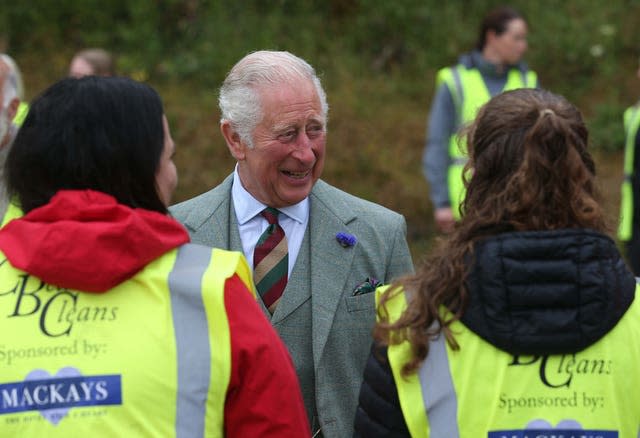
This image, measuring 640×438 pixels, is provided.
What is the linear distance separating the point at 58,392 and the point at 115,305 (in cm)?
22

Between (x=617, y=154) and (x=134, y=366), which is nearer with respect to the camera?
(x=134, y=366)

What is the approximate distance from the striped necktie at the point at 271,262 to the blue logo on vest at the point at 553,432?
1.13 metres

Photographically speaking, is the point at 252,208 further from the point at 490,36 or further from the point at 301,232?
the point at 490,36

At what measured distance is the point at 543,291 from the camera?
2.67 metres

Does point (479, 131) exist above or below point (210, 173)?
above

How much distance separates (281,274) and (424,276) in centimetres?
101

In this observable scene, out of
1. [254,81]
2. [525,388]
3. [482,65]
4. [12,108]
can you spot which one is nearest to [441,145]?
[482,65]

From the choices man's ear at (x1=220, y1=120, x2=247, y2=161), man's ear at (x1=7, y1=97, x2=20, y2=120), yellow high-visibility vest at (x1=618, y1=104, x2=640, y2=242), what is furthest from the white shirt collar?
yellow high-visibility vest at (x1=618, y1=104, x2=640, y2=242)

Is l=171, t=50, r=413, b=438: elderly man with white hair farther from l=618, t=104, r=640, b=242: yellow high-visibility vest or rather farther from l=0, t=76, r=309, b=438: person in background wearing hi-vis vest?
l=618, t=104, r=640, b=242: yellow high-visibility vest

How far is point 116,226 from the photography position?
2547mm

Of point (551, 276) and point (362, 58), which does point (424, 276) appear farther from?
point (362, 58)

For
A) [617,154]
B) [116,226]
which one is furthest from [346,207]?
[617,154]

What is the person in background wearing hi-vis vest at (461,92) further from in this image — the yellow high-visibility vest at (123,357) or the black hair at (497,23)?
the yellow high-visibility vest at (123,357)

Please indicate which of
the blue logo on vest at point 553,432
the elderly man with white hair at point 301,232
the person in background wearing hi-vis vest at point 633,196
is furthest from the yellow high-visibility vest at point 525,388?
the person in background wearing hi-vis vest at point 633,196
